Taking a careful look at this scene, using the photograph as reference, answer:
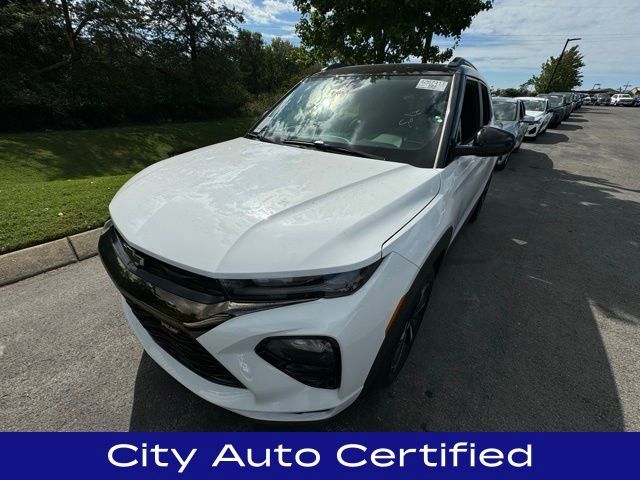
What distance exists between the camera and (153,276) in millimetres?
1524

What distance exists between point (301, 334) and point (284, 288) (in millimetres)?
197

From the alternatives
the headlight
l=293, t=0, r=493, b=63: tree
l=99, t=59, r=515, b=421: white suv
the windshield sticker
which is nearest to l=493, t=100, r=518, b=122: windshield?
l=293, t=0, r=493, b=63: tree

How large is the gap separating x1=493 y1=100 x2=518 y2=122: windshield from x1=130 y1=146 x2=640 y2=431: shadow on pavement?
505cm

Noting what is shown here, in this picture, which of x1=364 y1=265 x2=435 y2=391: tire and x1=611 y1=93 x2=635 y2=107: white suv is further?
x1=611 y1=93 x2=635 y2=107: white suv

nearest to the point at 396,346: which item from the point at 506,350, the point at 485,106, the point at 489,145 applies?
the point at 506,350

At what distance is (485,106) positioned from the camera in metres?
3.80

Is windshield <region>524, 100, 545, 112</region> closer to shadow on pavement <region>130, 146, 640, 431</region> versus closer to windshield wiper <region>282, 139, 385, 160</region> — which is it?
shadow on pavement <region>130, 146, 640, 431</region>

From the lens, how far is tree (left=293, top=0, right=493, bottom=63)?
6.61 metres

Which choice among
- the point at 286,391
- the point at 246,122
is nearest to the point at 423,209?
the point at 286,391

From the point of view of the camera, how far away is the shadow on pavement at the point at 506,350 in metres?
1.98

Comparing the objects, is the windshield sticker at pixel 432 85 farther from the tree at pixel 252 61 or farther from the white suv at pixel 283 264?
the tree at pixel 252 61

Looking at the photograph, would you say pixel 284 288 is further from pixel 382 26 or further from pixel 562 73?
pixel 562 73

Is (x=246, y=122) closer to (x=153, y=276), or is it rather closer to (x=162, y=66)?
(x=162, y=66)

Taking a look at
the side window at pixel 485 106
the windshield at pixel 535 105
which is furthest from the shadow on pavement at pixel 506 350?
the windshield at pixel 535 105
